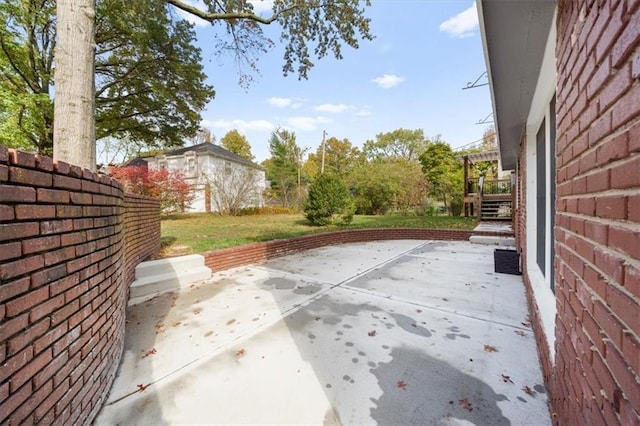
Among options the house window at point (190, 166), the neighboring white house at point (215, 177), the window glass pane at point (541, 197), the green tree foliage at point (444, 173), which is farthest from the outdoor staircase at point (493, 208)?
the house window at point (190, 166)

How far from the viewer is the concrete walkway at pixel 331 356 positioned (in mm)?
2010

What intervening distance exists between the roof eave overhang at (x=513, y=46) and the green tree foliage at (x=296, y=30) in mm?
5300

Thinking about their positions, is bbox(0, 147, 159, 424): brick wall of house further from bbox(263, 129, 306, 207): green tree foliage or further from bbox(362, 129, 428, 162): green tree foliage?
bbox(362, 129, 428, 162): green tree foliage

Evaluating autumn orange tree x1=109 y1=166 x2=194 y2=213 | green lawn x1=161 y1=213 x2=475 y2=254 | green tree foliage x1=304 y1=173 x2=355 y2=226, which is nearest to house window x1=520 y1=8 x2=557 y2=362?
green lawn x1=161 y1=213 x2=475 y2=254

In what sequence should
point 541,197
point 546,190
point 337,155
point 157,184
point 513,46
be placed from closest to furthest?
point 513,46 < point 546,190 < point 541,197 < point 157,184 < point 337,155

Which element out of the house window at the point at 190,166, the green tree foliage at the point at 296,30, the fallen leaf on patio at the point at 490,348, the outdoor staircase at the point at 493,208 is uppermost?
the green tree foliage at the point at 296,30

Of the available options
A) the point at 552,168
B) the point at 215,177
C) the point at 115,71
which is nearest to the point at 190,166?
the point at 215,177

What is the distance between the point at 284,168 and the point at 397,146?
19.2m

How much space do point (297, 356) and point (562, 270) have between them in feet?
7.45

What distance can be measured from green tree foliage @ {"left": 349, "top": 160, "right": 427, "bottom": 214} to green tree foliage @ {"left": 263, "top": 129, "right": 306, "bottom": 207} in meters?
5.48

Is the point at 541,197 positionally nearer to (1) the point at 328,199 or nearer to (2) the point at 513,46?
(2) the point at 513,46

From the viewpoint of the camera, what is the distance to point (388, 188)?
19.3 metres

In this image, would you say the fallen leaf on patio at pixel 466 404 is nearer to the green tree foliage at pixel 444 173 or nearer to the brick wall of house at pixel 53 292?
the brick wall of house at pixel 53 292

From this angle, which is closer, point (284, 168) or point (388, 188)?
point (388, 188)
